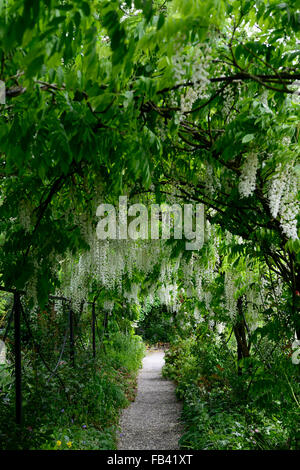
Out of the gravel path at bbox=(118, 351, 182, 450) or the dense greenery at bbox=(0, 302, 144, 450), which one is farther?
the gravel path at bbox=(118, 351, 182, 450)

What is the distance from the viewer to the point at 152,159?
3.24m

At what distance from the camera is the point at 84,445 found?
429 centimetres

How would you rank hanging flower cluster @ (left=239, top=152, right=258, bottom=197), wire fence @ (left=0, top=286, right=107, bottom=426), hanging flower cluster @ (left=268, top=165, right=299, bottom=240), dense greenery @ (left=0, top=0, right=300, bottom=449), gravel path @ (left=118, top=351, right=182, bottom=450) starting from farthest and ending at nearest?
gravel path @ (left=118, top=351, right=182, bottom=450), wire fence @ (left=0, top=286, right=107, bottom=426), hanging flower cluster @ (left=239, top=152, right=258, bottom=197), hanging flower cluster @ (left=268, top=165, right=299, bottom=240), dense greenery @ (left=0, top=0, right=300, bottom=449)

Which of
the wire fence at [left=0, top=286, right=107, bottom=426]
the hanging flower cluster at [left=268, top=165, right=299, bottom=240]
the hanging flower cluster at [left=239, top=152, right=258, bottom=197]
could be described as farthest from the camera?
the wire fence at [left=0, top=286, right=107, bottom=426]

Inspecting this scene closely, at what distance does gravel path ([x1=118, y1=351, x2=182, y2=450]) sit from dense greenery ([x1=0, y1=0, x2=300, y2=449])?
392mm

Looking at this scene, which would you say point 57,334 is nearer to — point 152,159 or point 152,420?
point 152,420

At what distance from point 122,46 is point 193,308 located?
20.1 ft

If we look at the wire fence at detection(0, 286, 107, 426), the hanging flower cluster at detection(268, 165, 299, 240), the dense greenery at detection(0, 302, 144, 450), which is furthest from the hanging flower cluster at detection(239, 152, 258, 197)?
the dense greenery at detection(0, 302, 144, 450)

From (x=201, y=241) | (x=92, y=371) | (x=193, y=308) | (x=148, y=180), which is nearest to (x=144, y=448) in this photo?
(x=92, y=371)

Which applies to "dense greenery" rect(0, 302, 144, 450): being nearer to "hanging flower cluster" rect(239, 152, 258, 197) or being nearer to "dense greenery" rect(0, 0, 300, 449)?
"dense greenery" rect(0, 0, 300, 449)

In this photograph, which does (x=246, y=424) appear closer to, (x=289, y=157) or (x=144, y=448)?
(x=144, y=448)

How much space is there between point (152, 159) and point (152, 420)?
17.2 ft

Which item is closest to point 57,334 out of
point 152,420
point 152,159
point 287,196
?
point 152,420

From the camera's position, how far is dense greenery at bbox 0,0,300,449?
5.95 feet
